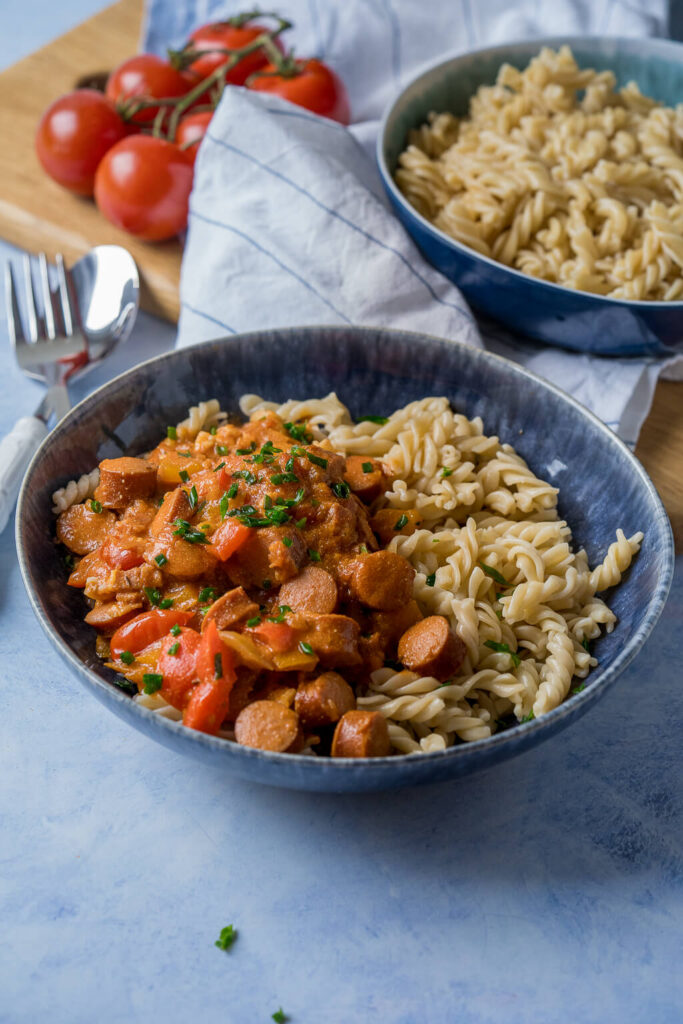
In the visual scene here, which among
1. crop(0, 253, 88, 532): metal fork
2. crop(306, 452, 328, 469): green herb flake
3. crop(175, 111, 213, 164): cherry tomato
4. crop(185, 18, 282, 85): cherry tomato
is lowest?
crop(0, 253, 88, 532): metal fork

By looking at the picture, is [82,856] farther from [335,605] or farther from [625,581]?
[625,581]

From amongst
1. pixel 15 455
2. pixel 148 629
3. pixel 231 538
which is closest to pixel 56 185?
pixel 15 455

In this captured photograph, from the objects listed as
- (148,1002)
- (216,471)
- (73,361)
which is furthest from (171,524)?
(73,361)

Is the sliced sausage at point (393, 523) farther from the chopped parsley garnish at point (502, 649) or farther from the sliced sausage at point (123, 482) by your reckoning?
the sliced sausage at point (123, 482)

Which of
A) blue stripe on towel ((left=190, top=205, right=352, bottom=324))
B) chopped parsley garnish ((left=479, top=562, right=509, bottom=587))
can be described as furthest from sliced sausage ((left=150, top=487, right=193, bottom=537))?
blue stripe on towel ((left=190, top=205, right=352, bottom=324))

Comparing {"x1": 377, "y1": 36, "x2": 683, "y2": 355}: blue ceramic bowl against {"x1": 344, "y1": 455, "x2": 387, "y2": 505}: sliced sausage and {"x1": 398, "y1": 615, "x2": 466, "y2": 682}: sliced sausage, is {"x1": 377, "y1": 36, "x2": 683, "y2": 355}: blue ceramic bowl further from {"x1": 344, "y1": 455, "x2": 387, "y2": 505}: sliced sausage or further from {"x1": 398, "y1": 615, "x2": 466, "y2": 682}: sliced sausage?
{"x1": 398, "y1": 615, "x2": 466, "y2": 682}: sliced sausage
